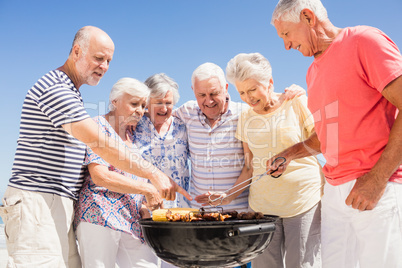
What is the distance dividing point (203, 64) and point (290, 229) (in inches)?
72.4

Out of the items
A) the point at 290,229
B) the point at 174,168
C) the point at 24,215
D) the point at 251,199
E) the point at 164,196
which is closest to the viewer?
the point at 24,215

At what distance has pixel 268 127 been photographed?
10.7 feet

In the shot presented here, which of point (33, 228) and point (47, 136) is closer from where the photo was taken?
point (33, 228)

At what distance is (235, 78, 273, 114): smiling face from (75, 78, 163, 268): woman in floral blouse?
4.02ft

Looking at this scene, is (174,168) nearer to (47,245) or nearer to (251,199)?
(251,199)

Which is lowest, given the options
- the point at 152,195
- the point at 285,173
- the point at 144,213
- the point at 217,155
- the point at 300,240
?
the point at 300,240

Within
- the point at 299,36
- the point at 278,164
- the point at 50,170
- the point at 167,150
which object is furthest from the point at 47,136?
the point at 299,36

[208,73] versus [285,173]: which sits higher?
[208,73]

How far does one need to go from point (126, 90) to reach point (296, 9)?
1.81m

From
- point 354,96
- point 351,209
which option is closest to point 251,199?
point 351,209

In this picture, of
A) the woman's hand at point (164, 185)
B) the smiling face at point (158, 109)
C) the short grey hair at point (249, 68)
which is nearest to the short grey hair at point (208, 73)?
the short grey hair at point (249, 68)

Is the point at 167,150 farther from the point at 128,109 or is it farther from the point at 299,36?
the point at 299,36

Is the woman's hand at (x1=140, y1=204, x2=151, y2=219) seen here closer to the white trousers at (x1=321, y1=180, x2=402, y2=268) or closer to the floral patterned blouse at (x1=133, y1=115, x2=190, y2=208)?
the floral patterned blouse at (x1=133, y1=115, x2=190, y2=208)

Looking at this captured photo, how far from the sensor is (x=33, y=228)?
98.3 inches
